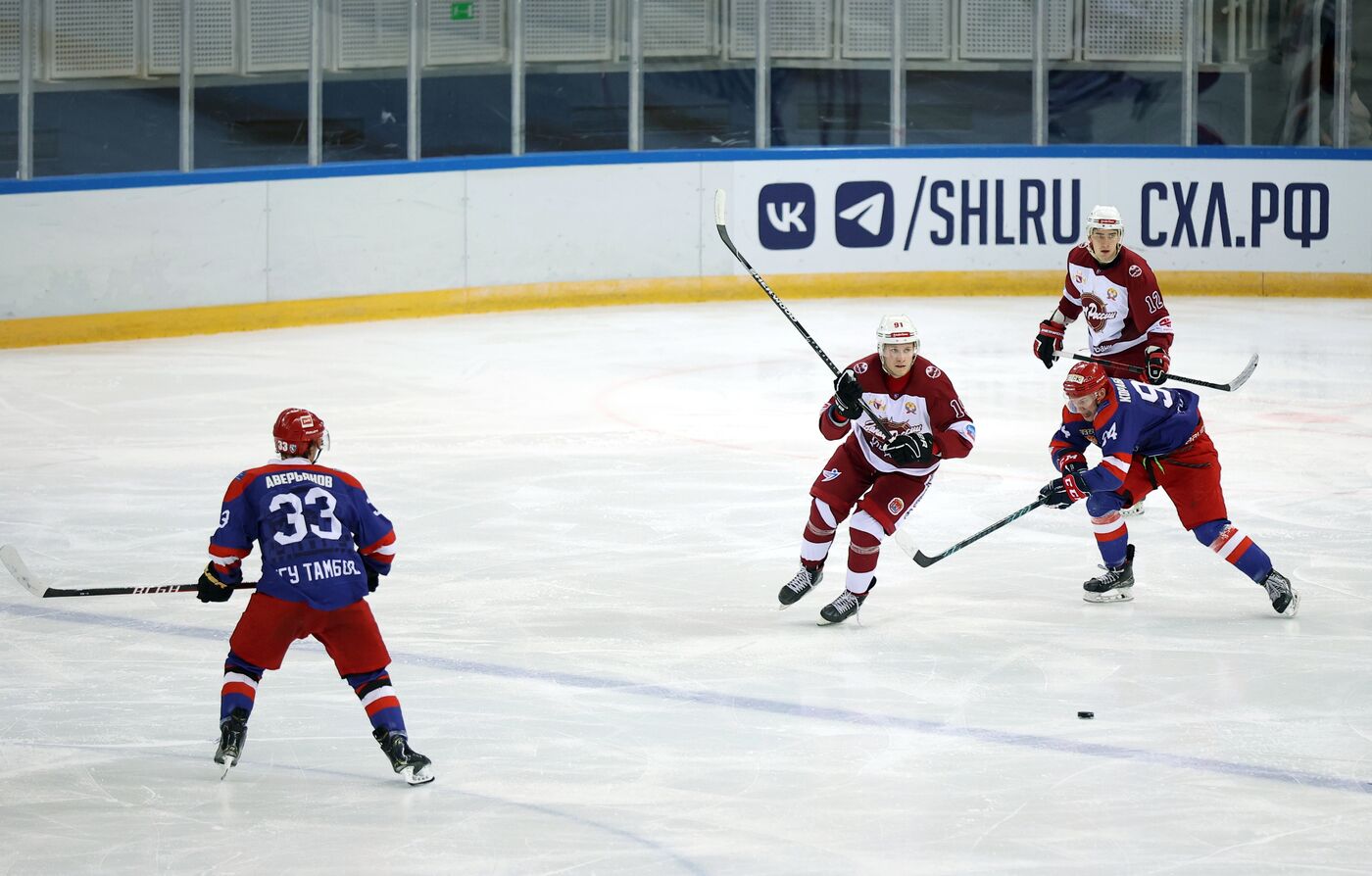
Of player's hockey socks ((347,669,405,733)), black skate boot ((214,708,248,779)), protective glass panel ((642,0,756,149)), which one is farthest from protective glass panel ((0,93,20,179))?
player's hockey socks ((347,669,405,733))

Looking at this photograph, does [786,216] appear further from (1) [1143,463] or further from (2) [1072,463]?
(2) [1072,463]

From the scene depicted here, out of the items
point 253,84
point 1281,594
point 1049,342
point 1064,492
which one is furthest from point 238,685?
point 253,84

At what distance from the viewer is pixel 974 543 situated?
23.2 feet

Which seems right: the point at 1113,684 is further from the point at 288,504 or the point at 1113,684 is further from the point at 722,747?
the point at 288,504

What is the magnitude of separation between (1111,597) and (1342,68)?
8.82m

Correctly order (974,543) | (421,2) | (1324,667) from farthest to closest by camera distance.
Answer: (421,2) → (974,543) → (1324,667)

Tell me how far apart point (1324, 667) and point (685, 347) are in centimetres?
645

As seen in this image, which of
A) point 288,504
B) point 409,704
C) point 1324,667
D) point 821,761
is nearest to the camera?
point 288,504

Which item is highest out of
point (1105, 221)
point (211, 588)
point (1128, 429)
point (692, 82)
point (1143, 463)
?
point (692, 82)

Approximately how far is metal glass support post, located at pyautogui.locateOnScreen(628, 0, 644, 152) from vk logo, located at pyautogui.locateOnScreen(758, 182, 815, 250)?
0.93 m

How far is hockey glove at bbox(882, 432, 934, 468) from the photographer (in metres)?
5.72

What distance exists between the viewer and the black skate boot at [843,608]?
5930 millimetres

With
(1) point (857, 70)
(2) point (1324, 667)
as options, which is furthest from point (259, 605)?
(1) point (857, 70)

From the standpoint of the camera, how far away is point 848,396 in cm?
568
